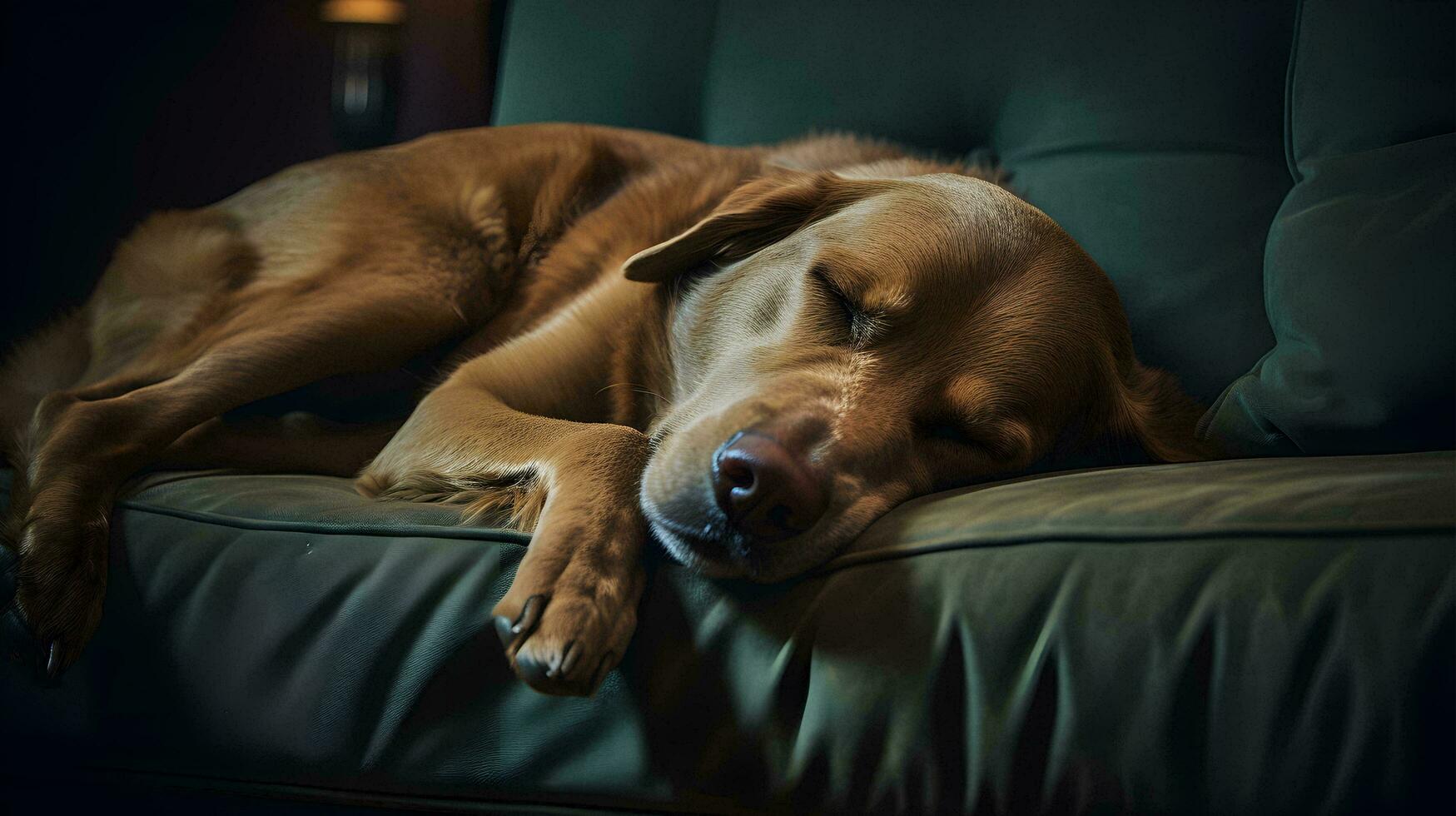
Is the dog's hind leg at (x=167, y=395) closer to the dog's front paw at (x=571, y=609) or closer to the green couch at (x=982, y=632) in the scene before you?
the green couch at (x=982, y=632)

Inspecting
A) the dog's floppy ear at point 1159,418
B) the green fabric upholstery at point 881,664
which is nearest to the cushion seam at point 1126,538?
the green fabric upholstery at point 881,664

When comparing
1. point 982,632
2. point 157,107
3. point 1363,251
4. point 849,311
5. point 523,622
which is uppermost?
point 1363,251

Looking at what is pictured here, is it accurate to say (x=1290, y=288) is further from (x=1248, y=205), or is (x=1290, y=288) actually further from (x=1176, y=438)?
(x=1248, y=205)

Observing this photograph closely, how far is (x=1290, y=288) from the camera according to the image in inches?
49.9

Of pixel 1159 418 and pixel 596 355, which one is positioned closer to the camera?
pixel 1159 418

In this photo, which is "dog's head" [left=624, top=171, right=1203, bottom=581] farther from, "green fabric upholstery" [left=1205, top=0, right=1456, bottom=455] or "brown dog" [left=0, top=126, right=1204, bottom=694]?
"green fabric upholstery" [left=1205, top=0, right=1456, bottom=455]

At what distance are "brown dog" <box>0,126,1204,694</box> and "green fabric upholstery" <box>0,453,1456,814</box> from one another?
0.26ft

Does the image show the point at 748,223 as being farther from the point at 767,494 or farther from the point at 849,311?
the point at 767,494

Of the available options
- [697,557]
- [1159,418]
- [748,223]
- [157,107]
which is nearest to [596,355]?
[748,223]

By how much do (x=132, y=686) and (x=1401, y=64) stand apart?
6.43 ft

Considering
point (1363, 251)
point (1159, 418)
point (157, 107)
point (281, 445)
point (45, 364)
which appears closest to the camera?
point (1363, 251)

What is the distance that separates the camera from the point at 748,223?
1482mm

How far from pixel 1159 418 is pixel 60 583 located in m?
1.56

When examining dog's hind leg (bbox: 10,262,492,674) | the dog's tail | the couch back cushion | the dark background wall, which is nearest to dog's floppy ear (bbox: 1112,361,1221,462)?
the couch back cushion
